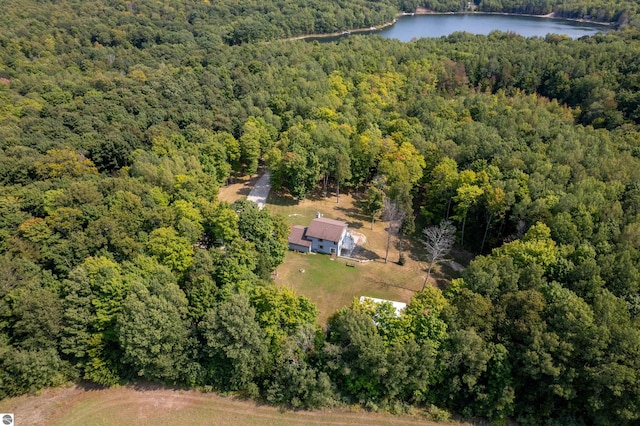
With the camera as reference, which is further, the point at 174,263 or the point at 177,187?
the point at 177,187

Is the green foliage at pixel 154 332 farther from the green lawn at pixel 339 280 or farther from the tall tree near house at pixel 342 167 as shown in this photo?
the tall tree near house at pixel 342 167

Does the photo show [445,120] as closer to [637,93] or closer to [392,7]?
[637,93]

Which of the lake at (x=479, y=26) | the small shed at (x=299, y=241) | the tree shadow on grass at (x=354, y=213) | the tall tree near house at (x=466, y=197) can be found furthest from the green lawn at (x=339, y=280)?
the lake at (x=479, y=26)

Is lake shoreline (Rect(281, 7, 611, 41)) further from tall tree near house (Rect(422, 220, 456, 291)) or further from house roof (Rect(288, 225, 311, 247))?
tall tree near house (Rect(422, 220, 456, 291))

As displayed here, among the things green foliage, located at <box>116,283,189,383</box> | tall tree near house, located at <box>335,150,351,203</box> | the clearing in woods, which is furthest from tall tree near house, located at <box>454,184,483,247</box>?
green foliage, located at <box>116,283,189,383</box>

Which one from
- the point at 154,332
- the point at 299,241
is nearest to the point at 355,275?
the point at 299,241

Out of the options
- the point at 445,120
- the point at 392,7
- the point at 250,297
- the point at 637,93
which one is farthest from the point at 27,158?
the point at 392,7
